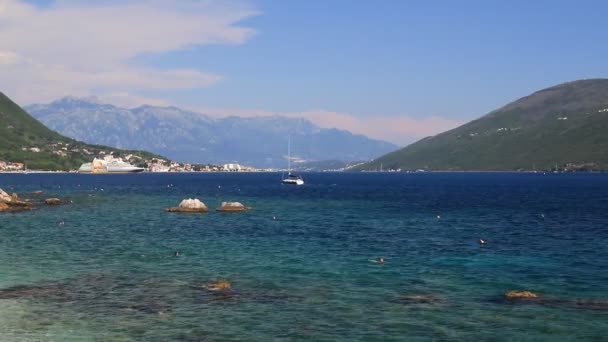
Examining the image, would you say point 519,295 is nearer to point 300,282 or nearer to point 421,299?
point 421,299

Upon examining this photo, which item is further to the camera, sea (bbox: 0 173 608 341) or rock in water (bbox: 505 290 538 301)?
rock in water (bbox: 505 290 538 301)

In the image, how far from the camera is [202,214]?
359 feet

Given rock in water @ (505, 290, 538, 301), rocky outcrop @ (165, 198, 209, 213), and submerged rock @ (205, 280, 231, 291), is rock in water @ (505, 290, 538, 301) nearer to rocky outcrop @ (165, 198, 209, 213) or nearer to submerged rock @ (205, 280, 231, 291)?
submerged rock @ (205, 280, 231, 291)

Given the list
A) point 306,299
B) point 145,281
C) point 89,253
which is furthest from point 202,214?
point 306,299

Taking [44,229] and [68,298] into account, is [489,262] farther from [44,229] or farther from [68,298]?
[44,229]

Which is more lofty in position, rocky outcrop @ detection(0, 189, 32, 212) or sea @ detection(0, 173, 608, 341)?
rocky outcrop @ detection(0, 189, 32, 212)

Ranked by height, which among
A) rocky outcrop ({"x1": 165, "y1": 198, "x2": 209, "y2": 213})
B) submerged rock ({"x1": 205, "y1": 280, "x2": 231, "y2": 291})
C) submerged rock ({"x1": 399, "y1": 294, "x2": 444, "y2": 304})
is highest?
rocky outcrop ({"x1": 165, "y1": 198, "x2": 209, "y2": 213})

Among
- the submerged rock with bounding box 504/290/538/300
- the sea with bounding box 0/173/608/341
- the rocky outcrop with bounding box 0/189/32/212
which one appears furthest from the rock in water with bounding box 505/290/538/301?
the rocky outcrop with bounding box 0/189/32/212

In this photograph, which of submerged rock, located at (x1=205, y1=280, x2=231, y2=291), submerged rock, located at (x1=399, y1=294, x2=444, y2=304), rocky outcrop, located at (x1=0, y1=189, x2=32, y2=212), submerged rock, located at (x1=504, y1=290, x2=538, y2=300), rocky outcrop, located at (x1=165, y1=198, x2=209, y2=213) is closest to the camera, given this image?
submerged rock, located at (x1=399, y1=294, x2=444, y2=304)

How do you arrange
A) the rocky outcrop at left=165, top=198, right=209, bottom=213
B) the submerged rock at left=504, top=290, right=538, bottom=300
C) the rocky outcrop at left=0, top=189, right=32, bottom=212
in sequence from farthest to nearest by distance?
the rocky outcrop at left=0, top=189, right=32, bottom=212 < the rocky outcrop at left=165, top=198, right=209, bottom=213 < the submerged rock at left=504, top=290, right=538, bottom=300

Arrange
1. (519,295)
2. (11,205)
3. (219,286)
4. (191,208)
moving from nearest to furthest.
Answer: (519,295) → (219,286) → (191,208) → (11,205)

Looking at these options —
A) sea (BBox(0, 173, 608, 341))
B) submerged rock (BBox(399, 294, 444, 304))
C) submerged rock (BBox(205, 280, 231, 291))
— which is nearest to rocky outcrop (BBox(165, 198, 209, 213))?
sea (BBox(0, 173, 608, 341))

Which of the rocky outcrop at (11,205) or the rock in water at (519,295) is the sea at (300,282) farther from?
the rocky outcrop at (11,205)

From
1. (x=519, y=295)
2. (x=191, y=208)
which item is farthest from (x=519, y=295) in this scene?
(x=191, y=208)
